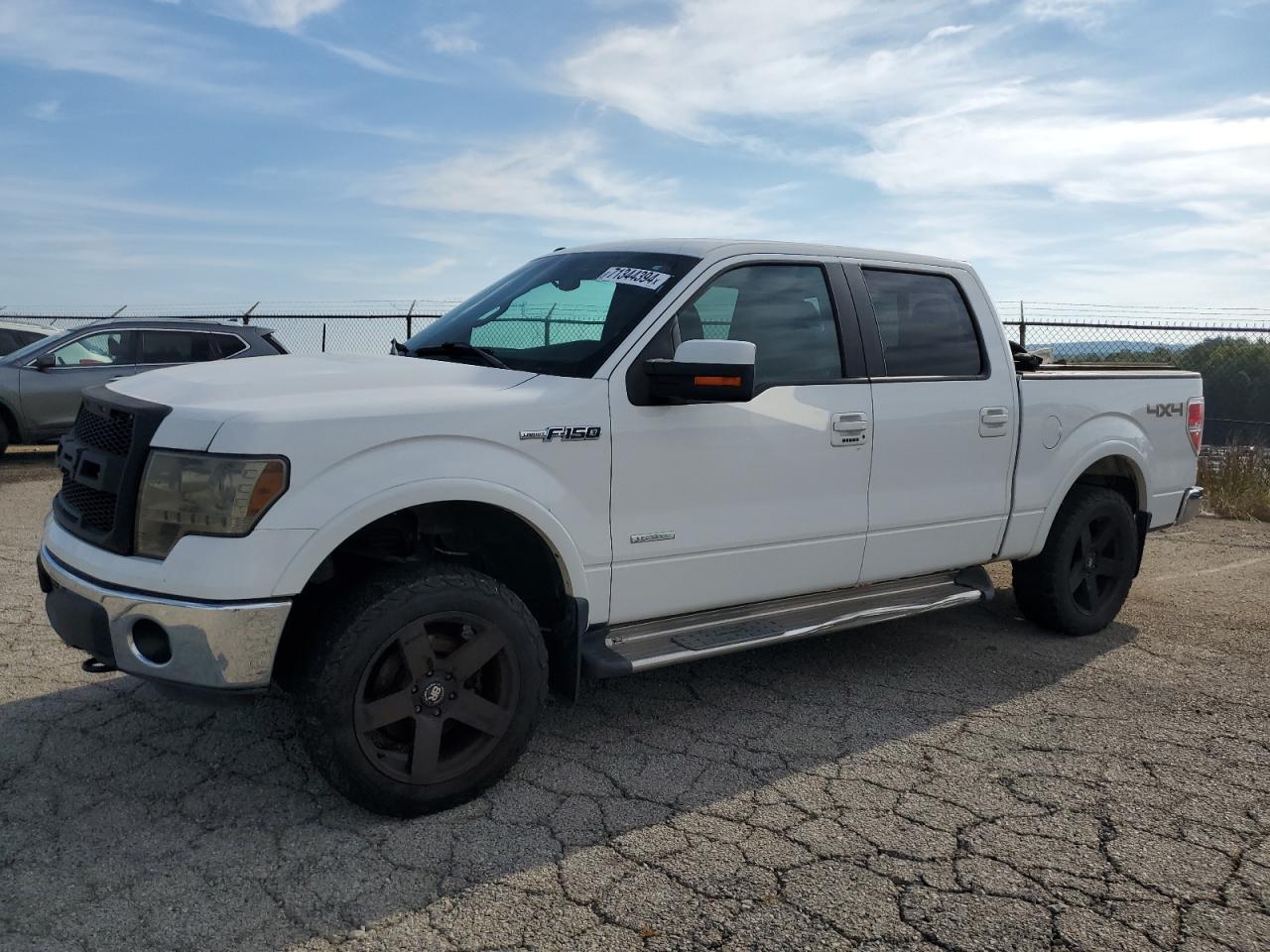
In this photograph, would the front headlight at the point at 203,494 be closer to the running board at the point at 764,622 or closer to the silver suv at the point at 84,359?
the running board at the point at 764,622

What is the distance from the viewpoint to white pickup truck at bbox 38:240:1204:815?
3244 millimetres

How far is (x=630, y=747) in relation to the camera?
4141mm

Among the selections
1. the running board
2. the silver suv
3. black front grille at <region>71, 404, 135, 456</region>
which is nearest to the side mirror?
the running board

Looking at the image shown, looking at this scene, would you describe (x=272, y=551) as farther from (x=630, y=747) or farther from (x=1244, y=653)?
(x=1244, y=653)

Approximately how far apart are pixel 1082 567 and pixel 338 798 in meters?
4.07

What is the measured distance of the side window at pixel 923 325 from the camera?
486 centimetres

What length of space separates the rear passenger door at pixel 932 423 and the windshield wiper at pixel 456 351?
1.64 meters

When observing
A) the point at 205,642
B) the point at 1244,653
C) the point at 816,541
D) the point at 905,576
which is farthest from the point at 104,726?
the point at 1244,653

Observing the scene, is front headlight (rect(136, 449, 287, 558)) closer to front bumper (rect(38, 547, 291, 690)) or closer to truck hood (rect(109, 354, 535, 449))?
truck hood (rect(109, 354, 535, 449))

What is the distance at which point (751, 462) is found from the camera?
4168 millimetres

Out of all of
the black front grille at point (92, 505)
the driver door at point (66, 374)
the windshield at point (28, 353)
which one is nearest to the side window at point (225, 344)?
the driver door at point (66, 374)

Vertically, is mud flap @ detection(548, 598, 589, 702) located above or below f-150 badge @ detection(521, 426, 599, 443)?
below

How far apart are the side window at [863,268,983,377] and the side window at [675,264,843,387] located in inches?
13.3

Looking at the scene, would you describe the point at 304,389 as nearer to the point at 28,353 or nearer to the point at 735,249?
the point at 735,249
